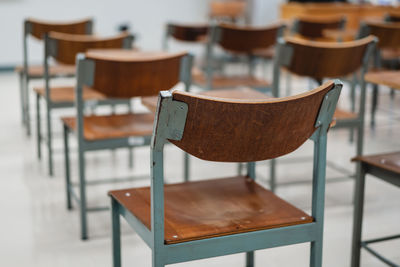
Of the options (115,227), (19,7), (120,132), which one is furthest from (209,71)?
(19,7)

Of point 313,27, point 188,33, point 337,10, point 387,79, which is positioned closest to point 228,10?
point 337,10

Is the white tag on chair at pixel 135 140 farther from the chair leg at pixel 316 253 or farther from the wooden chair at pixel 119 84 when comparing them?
the chair leg at pixel 316 253

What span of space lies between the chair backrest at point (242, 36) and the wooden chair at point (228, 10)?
4353 mm

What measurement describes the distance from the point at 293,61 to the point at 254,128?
144 cm

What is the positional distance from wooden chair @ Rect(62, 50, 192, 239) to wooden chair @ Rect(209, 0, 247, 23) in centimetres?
547

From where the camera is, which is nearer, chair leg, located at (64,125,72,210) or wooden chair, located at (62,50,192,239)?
wooden chair, located at (62,50,192,239)

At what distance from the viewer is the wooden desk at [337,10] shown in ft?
23.5

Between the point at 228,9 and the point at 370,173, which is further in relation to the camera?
the point at 228,9

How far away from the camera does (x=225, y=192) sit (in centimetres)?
177

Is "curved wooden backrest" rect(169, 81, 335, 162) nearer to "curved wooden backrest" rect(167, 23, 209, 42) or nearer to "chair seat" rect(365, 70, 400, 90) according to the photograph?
"chair seat" rect(365, 70, 400, 90)

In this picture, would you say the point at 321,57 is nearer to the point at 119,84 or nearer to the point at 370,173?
the point at 370,173

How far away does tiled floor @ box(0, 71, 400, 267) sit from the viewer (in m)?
2.37

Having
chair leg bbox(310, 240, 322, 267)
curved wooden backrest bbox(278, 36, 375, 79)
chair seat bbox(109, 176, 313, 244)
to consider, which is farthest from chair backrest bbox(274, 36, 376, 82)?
chair leg bbox(310, 240, 322, 267)

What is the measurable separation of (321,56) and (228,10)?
548 centimetres
